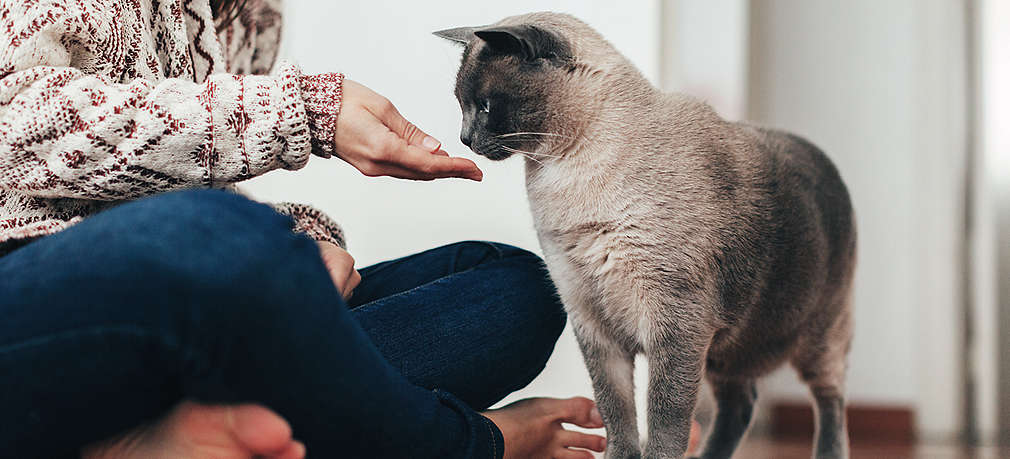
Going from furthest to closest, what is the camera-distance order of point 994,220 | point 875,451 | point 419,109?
point 994,220
point 875,451
point 419,109

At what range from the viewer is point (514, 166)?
5.03 feet

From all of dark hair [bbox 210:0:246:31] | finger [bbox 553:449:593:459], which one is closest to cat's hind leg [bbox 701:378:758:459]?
finger [bbox 553:449:593:459]

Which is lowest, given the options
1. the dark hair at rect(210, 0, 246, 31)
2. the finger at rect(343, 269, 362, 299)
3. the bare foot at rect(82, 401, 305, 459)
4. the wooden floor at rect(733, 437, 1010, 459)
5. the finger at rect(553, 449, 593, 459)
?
the wooden floor at rect(733, 437, 1010, 459)

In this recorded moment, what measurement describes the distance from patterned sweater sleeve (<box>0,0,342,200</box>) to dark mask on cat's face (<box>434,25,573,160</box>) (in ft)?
0.62

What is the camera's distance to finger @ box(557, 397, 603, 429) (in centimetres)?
110

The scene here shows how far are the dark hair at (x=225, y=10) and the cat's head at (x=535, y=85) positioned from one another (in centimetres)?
39

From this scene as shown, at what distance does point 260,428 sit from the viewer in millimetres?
578

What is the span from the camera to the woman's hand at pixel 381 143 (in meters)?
0.82

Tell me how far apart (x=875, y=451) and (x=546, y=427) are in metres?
1.34

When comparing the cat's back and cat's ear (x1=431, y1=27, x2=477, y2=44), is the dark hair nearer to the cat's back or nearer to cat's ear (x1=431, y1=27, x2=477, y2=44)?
cat's ear (x1=431, y1=27, x2=477, y2=44)

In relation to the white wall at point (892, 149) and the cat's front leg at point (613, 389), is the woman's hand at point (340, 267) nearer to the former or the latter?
the cat's front leg at point (613, 389)

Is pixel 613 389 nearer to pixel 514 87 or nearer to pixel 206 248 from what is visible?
pixel 514 87

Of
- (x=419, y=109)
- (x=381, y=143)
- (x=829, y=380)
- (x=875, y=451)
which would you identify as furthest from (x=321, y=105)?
(x=875, y=451)

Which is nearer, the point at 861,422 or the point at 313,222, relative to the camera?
the point at 313,222
